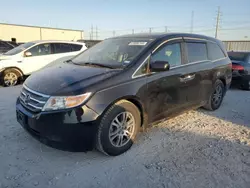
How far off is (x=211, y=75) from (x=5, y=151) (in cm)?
391

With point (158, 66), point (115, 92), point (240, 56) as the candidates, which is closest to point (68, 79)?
point (115, 92)

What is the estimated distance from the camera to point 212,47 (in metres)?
4.67

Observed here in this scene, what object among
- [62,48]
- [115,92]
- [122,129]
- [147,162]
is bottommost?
[147,162]

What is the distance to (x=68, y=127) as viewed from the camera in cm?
249

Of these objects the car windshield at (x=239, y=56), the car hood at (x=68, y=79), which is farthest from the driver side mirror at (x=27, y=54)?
the car windshield at (x=239, y=56)

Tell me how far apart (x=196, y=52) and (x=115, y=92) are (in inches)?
86.4

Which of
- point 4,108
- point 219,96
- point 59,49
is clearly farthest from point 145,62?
point 59,49

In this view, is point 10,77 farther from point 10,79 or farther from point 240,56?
point 240,56

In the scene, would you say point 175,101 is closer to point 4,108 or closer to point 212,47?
point 212,47

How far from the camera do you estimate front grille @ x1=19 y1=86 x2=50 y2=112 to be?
8.47 feet

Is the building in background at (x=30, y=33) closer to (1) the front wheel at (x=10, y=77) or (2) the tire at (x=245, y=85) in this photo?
(1) the front wheel at (x=10, y=77)

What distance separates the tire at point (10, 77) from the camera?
714 centimetres

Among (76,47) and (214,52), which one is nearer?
(214,52)

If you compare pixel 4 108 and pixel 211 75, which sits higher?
pixel 211 75
